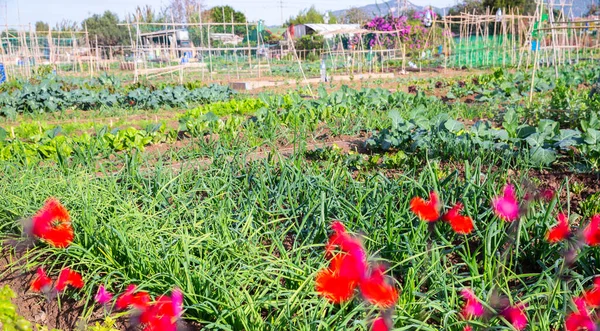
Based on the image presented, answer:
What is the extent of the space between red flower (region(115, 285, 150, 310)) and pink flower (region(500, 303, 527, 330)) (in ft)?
4.60

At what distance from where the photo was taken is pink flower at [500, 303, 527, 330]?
6.22 ft

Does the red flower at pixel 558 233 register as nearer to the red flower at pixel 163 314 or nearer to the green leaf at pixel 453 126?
the red flower at pixel 163 314

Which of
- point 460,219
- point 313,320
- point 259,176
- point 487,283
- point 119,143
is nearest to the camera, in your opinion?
point 313,320

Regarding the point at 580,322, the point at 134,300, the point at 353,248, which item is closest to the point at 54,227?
the point at 134,300

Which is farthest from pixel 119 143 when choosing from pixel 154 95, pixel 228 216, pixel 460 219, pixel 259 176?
pixel 154 95

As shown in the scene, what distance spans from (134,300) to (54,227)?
2.80 feet

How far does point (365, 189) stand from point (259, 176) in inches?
29.6

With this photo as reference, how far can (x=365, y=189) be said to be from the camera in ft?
9.95

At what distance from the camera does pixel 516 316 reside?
1916mm

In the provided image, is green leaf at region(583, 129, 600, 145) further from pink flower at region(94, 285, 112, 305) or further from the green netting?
the green netting

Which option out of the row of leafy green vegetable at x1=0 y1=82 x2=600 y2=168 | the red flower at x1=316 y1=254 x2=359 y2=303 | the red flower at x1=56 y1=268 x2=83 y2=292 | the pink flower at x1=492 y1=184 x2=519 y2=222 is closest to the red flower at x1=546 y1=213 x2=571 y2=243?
the pink flower at x1=492 y1=184 x2=519 y2=222

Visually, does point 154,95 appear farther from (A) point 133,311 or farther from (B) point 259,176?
(A) point 133,311

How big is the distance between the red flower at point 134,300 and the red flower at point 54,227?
1.94ft

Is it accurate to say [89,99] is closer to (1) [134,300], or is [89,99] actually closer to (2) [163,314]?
(1) [134,300]
